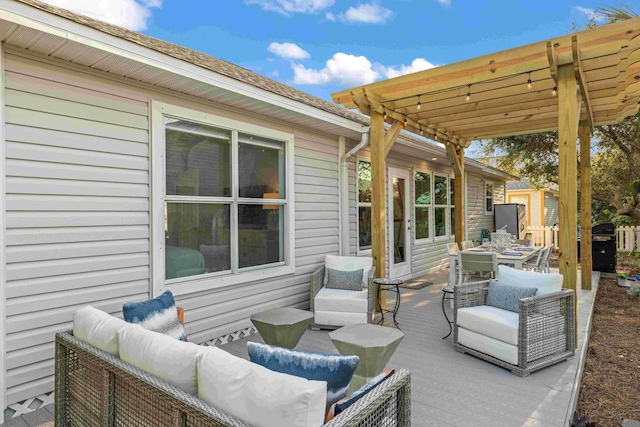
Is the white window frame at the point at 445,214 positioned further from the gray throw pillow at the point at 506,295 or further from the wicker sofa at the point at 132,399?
the wicker sofa at the point at 132,399

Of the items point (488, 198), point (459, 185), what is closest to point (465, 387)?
point (459, 185)

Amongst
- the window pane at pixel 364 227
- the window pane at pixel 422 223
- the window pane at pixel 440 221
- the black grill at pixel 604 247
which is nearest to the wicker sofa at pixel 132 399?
the window pane at pixel 364 227

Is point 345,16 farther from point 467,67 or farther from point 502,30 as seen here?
point 467,67

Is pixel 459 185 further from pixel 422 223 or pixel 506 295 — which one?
pixel 506 295

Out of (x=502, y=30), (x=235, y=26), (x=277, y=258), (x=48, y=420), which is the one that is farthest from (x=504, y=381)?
(x=502, y=30)

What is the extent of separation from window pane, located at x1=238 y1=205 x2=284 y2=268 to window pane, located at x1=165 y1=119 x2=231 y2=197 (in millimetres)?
434

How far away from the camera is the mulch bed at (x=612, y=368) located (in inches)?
114

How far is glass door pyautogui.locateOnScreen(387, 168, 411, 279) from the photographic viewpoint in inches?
284

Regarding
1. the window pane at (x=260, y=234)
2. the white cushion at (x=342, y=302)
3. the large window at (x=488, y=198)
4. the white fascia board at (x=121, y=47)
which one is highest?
the white fascia board at (x=121, y=47)

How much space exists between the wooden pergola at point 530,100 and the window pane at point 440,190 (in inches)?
71.6

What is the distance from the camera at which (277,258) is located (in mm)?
4867

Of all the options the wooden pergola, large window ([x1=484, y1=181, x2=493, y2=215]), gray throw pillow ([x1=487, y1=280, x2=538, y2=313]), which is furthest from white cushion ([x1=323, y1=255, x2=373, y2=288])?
large window ([x1=484, y1=181, x2=493, y2=215])

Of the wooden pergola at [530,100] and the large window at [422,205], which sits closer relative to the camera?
the wooden pergola at [530,100]

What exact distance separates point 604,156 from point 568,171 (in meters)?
12.0
